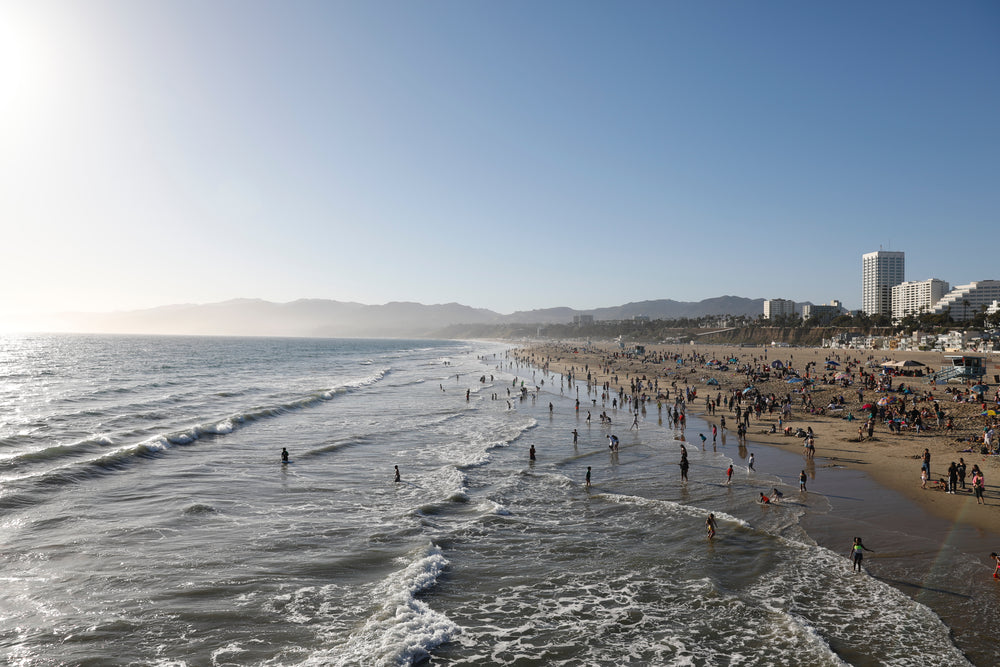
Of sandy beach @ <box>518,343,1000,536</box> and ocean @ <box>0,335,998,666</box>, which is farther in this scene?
sandy beach @ <box>518,343,1000,536</box>

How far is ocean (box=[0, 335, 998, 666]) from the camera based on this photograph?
10812mm

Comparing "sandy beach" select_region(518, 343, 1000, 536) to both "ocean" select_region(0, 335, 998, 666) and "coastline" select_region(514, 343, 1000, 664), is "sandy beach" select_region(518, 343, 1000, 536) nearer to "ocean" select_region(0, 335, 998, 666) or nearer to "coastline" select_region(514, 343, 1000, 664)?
"coastline" select_region(514, 343, 1000, 664)

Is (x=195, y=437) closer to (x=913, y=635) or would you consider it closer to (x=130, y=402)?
(x=130, y=402)

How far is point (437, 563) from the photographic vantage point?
14336 millimetres

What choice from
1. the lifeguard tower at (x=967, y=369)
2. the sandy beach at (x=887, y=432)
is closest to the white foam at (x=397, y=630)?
the sandy beach at (x=887, y=432)

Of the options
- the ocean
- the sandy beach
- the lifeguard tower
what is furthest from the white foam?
the lifeguard tower

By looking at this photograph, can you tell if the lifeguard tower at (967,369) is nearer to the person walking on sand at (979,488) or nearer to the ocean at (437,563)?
the ocean at (437,563)

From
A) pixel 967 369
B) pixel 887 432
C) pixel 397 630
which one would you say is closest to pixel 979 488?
pixel 887 432

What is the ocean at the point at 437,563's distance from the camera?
10812 mm

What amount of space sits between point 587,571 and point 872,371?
5634 centimetres

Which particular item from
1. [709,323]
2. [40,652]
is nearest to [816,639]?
[40,652]

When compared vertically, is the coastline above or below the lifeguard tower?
below

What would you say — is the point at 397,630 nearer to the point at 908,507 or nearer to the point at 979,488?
the point at 908,507

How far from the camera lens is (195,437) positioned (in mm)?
31484
